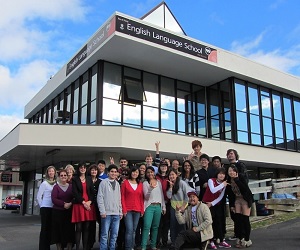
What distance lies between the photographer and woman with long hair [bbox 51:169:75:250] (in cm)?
714

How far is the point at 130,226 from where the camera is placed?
23.4ft

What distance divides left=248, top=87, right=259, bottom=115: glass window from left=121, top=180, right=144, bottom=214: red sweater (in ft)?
46.8

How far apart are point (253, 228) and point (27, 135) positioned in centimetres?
951

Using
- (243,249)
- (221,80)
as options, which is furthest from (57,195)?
(221,80)

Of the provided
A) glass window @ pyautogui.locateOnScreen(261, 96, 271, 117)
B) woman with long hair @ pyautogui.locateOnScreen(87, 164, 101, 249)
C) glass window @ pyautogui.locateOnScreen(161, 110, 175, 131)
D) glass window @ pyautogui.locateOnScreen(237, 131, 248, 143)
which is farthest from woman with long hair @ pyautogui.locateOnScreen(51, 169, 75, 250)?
glass window @ pyautogui.locateOnScreen(261, 96, 271, 117)

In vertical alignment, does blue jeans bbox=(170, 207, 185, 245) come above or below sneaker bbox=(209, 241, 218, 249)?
above

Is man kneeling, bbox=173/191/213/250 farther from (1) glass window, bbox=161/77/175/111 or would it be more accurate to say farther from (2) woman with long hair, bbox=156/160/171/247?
(1) glass window, bbox=161/77/175/111

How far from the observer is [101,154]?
15969 millimetres

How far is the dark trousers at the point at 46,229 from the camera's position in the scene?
723cm

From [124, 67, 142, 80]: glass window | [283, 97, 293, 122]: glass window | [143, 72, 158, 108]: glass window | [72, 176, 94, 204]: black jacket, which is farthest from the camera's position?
[283, 97, 293, 122]: glass window

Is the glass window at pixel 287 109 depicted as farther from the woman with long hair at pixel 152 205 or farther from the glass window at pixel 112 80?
the woman with long hair at pixel 152 205

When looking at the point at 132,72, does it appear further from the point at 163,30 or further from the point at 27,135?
the point at 27,135

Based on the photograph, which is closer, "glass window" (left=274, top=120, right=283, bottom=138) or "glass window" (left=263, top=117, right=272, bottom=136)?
"glass window" (left=263, top=117, right=272, bottom=136)

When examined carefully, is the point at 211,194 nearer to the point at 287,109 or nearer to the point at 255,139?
the point at 255,139
